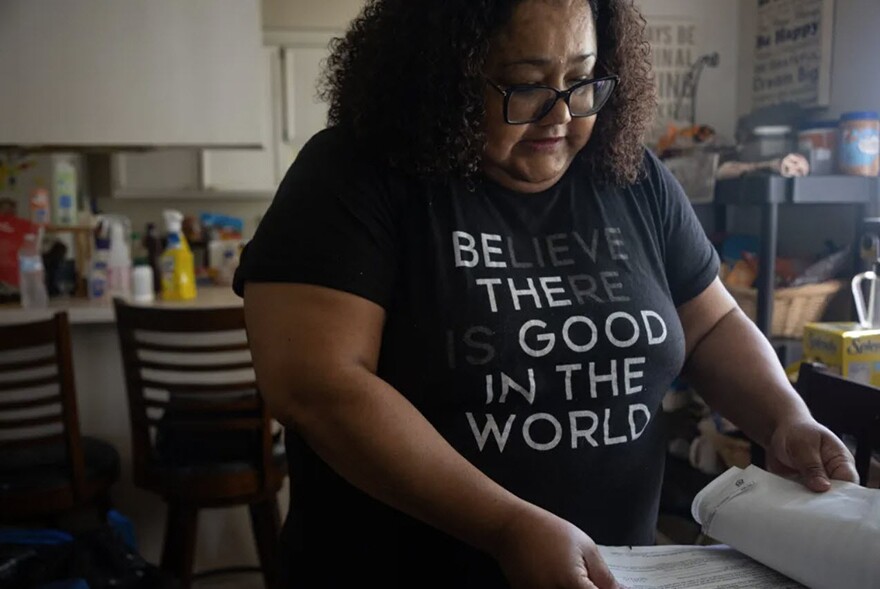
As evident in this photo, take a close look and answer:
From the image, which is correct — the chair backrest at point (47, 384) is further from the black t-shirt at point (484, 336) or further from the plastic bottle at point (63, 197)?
the black t-shirt at point (484, 336)

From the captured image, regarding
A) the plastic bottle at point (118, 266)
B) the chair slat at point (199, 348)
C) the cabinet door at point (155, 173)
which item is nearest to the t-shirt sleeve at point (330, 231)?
the chair slat at point (199, 348)

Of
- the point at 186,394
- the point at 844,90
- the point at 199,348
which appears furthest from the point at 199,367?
the point at 844,90

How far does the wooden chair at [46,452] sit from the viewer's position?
5.72ft

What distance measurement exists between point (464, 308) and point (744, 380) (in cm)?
38

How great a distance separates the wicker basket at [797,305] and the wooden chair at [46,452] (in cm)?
152

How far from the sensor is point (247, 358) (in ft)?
6.82

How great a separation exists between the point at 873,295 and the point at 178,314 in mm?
1410

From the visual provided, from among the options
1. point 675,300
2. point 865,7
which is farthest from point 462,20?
point 865,7

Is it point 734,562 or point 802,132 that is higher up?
point 802,132

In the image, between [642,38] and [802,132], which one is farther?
[802,132]

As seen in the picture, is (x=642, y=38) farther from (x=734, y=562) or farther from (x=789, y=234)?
(x=789, y=234)

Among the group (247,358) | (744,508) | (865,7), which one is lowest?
(247,358)

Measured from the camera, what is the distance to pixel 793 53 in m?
2.33

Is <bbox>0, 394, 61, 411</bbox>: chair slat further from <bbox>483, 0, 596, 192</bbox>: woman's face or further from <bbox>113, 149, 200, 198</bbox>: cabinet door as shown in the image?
<bbox>113, 149, 200, 198</bbox>: cabinet door
